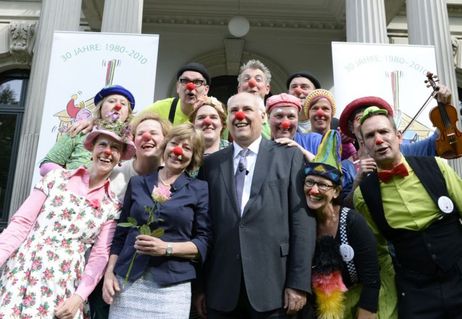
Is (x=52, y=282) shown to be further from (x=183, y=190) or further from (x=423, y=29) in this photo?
(x=423, y=29)

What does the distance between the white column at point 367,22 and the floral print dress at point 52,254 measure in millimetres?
5801

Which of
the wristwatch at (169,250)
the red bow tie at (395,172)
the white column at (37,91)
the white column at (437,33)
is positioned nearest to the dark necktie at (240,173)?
the wristwatch at (169,250)

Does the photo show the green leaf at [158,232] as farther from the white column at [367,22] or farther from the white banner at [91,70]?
the white column at [367,22]

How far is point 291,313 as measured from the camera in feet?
7.64

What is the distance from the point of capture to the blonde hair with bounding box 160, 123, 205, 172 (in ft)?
8.79

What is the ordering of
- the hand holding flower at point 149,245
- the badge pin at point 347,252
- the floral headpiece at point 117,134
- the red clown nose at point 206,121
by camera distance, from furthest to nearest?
1. the red clown nose at point 206,121
2. the floral headpiece at point 117,134
3. the badge pin at point 347,252
4. the hand holding flower at point 149,245

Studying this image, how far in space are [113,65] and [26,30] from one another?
248 inches

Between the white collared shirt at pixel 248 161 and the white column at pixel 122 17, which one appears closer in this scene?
the white collared shirt at pixel 248 161

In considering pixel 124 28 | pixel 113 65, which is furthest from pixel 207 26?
pixel 113 65

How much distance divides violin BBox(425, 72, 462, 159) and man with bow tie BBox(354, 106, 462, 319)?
0.85 meters

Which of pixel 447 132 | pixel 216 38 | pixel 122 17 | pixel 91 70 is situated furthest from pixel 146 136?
pixel 216 38

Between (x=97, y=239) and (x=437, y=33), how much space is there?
6.84 m

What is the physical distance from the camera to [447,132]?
3.56 meters

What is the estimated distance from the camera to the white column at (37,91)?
7.01m
